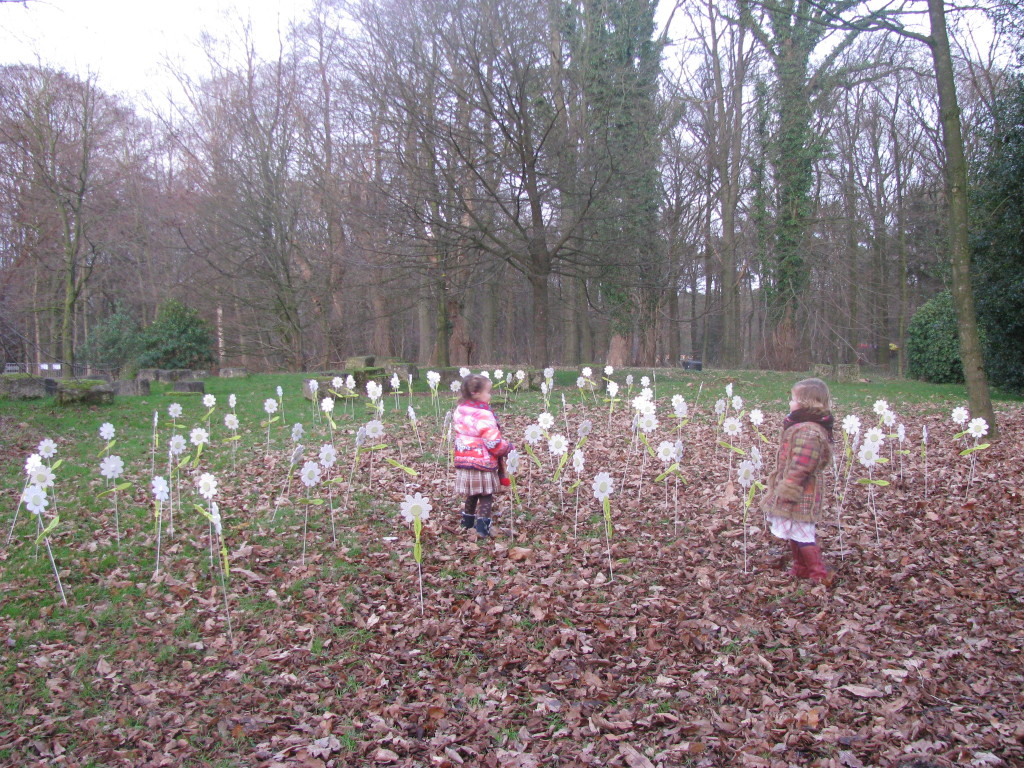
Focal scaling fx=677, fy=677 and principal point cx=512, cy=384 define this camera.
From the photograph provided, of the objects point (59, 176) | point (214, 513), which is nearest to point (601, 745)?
point (214, 513)

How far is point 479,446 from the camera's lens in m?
5.10

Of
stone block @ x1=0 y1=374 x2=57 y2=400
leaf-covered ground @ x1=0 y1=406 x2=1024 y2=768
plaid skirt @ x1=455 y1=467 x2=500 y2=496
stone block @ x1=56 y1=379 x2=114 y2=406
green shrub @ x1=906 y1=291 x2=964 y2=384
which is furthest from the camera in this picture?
green shrub @ x1=906 y1=291 x2=964 y2=384

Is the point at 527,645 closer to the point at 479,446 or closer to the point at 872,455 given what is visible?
the point at 479,446

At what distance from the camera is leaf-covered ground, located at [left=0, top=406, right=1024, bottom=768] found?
2945 mm

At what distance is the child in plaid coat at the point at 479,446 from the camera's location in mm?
5078

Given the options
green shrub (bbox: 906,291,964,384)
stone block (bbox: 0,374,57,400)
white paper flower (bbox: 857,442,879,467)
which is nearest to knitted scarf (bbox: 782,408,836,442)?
white paper flower (bbox: 857,442,879,467)

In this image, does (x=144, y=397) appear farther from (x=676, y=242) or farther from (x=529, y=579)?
(x=676, y=242)

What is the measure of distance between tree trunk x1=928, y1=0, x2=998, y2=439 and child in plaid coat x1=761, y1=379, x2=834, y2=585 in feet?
14.1

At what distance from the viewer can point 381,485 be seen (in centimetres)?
664

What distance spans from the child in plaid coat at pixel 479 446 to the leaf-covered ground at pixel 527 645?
1.27 feet

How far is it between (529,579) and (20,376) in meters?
11.0

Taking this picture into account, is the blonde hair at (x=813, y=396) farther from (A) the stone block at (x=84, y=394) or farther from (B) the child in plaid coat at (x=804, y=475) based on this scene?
(A) the stone block at (x=84, y=394)

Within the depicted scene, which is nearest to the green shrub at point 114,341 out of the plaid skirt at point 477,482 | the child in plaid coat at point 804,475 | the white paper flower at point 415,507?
the plaid skirt at point 477,482

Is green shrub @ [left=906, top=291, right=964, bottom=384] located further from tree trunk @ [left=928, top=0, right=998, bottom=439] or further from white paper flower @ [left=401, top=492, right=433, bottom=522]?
white paper flower @ [left=401, top=492, right=433, bottom=522]
